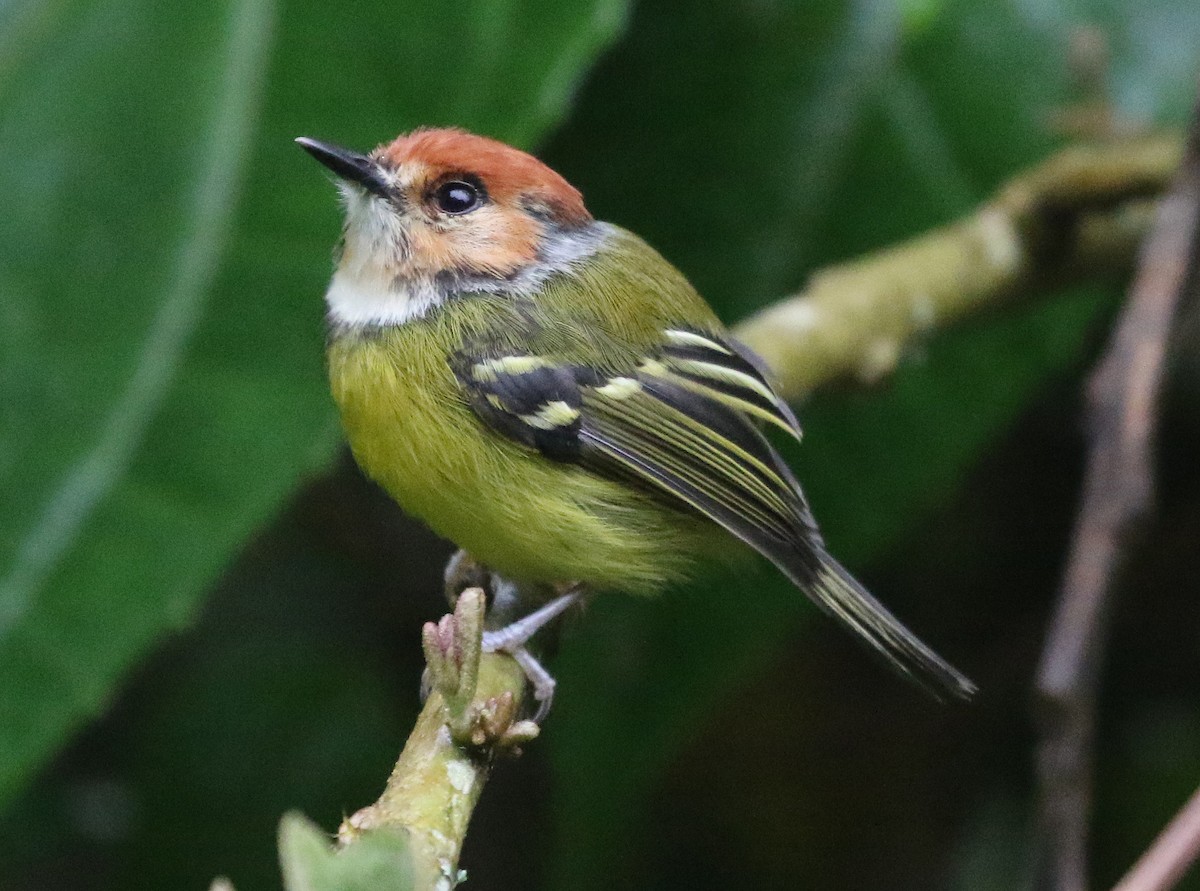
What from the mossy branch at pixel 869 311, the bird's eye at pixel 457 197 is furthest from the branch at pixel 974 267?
the bird's eye at pixel 457 197

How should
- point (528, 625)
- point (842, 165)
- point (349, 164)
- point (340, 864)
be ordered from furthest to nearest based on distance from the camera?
point (842, 165) < point (349, 164) < point (528, 625) < point (340, 864)

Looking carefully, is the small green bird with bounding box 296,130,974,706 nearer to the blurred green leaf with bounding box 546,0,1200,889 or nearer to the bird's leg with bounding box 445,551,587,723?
the bird's leg with bounding box 445,551,587,723

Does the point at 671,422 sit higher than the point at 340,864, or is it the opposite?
the point at 671,422

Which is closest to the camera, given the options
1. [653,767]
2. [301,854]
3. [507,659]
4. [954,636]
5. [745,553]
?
[301,854]

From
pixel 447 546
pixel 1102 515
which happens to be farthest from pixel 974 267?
pixel 447 546

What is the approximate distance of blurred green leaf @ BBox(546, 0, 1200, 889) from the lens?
2662 millimetres

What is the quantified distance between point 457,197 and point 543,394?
0.42m

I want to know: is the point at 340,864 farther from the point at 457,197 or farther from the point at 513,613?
the point at 457,197

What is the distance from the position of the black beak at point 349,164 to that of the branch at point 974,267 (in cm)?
62

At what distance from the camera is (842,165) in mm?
2768

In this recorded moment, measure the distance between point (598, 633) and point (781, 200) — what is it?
89 centimetres

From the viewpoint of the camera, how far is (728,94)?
279cm

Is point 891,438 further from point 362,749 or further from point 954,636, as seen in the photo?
point 362,749

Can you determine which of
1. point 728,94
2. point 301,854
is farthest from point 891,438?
point 301,854
